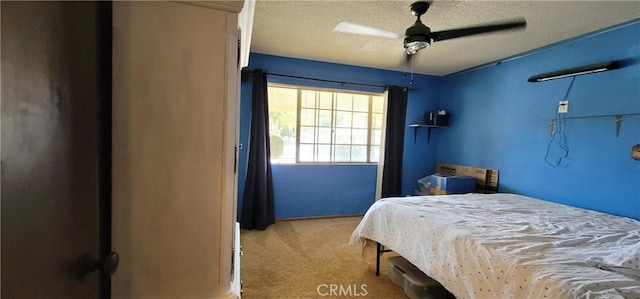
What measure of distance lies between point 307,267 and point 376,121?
8.54 ft

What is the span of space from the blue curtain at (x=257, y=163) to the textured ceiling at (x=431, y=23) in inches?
21.1

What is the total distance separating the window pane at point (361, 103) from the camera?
4258 mm

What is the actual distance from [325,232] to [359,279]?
3.86 feet

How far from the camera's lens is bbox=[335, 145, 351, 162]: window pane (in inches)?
165

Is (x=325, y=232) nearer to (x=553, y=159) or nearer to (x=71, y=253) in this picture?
(x=553, y=159)

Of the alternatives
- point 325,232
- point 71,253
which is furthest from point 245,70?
point 71,253

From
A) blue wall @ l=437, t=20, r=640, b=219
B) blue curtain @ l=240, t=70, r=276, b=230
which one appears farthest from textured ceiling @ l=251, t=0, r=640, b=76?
blue curtain @ l=240, t=70, r=276, b=230

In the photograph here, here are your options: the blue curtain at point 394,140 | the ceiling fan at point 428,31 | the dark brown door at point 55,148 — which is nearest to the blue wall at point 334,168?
the blue curtain at point 394,140

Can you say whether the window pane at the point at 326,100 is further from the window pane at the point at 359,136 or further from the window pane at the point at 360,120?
the window pane at the point at 359,136

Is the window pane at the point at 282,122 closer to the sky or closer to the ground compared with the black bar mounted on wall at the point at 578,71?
closer to the ground

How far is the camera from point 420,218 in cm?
202

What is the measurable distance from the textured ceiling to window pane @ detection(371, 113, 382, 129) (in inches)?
39.2

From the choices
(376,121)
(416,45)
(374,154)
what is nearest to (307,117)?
(376,121)

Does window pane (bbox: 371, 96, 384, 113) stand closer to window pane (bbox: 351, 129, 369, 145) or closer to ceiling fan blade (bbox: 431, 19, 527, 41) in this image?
window pane (bbox: 351, 129, 369, 145)
